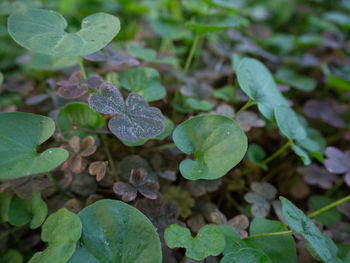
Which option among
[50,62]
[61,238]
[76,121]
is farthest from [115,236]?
[50,62]

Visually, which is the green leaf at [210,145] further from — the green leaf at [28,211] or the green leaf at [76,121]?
the green leaf at [28,211]

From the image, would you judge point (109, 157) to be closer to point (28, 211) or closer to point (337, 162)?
point (28, 211)

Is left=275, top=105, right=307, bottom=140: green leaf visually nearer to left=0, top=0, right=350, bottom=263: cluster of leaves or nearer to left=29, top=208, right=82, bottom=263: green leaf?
left=0, top=0, right=350, bottom=263: cluster of leaves

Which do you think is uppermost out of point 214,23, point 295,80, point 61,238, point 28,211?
point 214,23

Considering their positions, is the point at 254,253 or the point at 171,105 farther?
the point at 171,105

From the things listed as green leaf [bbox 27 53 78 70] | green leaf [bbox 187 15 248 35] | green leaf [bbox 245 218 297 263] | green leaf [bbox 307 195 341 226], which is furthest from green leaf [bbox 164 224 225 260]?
green leaf [bbox 27 53 78 70]

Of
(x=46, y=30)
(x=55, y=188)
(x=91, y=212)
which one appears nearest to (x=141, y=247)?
(x=91, y=212)

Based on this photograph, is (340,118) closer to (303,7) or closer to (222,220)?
(222,220)
